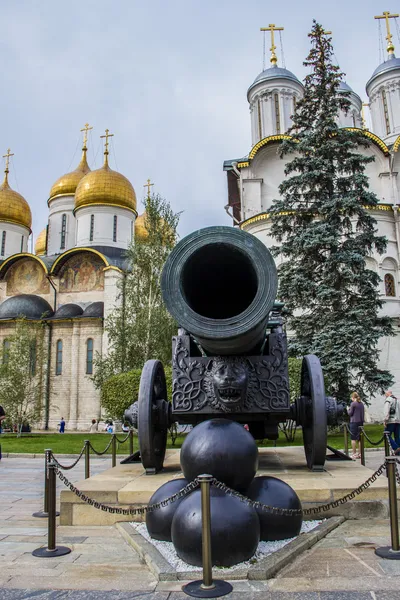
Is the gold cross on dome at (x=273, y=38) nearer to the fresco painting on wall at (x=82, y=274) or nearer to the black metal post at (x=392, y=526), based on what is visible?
the fresco painting on wall at (x=82, y=274)

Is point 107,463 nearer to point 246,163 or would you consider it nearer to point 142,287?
point 142,287

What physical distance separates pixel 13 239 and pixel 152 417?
3860 cm

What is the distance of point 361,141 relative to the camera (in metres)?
17.5

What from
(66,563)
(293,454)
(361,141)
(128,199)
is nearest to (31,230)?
(128,199)

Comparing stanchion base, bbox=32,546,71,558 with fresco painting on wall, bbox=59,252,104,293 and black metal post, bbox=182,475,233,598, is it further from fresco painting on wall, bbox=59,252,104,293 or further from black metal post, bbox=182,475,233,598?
fresco painting on wall, bbox=59,252,104,293

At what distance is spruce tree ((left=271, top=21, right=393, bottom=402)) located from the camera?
15.8 meters

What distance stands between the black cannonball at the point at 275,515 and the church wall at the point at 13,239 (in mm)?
39506

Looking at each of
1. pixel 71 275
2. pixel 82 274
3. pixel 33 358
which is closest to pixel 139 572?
pixel 33 358

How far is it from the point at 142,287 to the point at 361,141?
39.2ft

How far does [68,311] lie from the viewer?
32.4 metres

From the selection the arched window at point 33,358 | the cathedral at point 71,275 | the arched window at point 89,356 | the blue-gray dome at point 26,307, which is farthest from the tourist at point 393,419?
the blue-gray dome at point 26,307

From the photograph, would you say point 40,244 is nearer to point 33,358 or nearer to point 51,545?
point 33,358

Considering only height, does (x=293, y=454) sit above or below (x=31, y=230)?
below

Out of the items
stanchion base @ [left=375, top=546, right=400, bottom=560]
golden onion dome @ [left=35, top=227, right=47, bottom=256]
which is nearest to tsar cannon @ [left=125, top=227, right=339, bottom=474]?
stanchion base @ [left=375, top=546, right=400, bottom=560]
